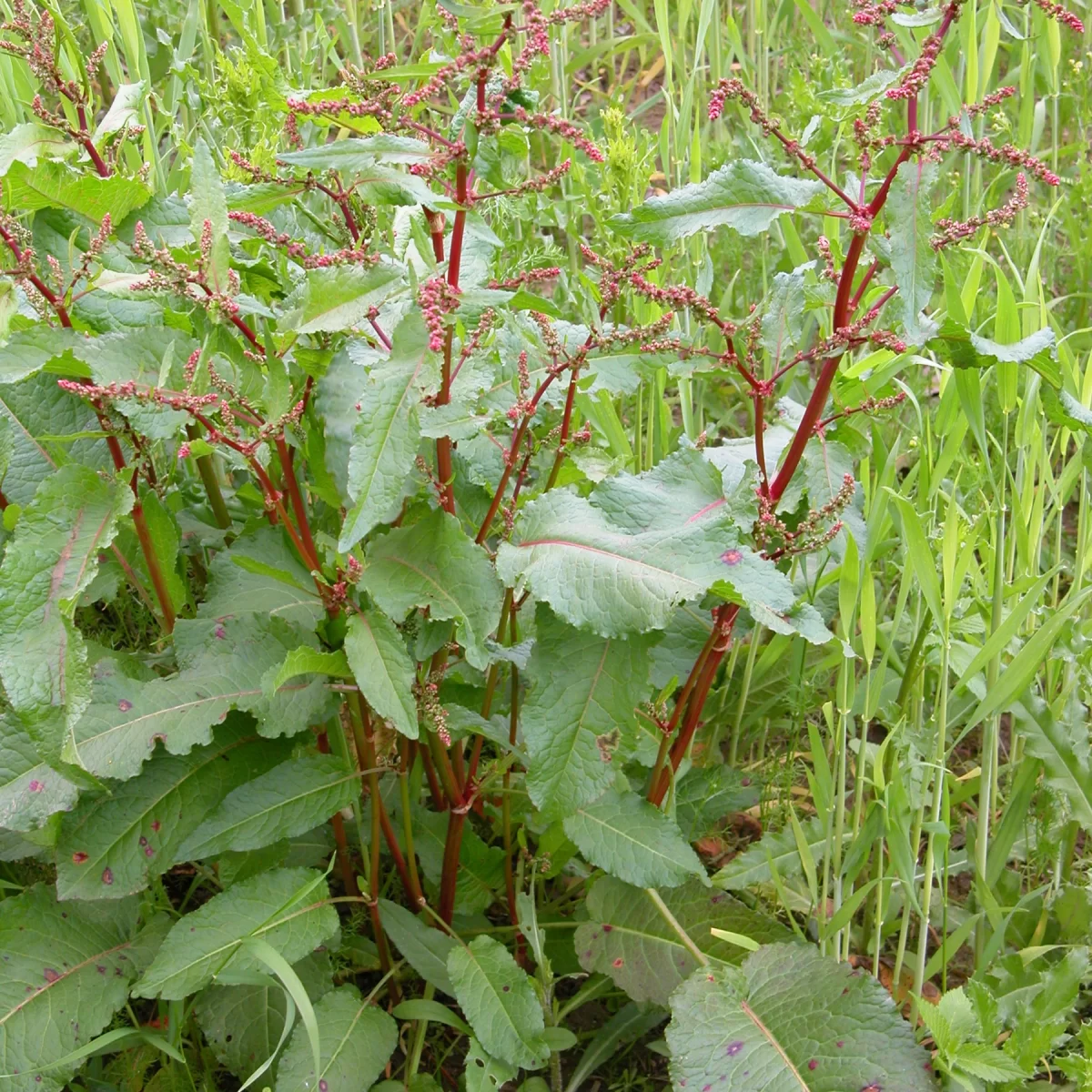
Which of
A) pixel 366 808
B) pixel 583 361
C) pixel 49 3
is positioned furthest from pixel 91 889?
pixel 49 3

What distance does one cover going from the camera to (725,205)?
1.44 meters

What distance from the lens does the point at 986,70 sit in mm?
2395

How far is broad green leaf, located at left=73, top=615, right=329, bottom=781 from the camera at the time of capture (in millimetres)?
1509

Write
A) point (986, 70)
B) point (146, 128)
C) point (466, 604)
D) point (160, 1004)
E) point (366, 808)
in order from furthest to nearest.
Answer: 1. point (986, 70)
2. point (146, 128)
3. point (366, 808)
4. point (160, 1004)
5. point (466, 604)

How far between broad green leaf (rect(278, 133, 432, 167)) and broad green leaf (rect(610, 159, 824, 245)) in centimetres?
26

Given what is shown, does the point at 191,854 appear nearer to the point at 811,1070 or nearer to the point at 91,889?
the point at 91,889

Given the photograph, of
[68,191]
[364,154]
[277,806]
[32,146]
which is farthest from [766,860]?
[32,146]

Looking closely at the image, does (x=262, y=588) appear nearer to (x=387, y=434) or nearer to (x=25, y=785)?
(x=25, y=785)

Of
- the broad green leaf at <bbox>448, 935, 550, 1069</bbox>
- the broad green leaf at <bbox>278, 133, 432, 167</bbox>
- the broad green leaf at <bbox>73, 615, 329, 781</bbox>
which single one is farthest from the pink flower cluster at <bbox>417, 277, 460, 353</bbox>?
the broad green leaf at <bbox>448, 935, 550, 1069</bbox>

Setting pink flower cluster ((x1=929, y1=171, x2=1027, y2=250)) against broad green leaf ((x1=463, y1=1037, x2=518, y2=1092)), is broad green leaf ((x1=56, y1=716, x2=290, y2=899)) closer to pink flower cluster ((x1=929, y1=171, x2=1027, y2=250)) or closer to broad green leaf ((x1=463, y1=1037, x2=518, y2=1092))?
broad green leaf ((x1=463, y1=1037, x2=518, y2=1092))

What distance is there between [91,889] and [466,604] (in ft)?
2.13

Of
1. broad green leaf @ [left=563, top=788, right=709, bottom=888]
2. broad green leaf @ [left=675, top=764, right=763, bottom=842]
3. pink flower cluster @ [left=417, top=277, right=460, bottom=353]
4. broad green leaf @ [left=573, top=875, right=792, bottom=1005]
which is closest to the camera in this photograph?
pink flower cluster @ [left=417, top=277, right=460, bottom=353]

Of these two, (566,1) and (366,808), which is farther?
(566,1)

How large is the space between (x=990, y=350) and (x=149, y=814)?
1262 mm
